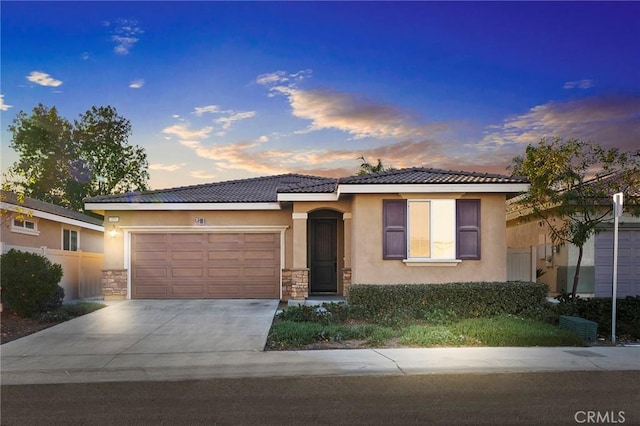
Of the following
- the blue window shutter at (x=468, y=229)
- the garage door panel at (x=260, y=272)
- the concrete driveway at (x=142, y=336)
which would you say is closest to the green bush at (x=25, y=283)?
the concrete driveway at (x=142, y=336)

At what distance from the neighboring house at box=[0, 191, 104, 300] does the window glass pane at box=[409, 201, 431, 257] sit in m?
10.0

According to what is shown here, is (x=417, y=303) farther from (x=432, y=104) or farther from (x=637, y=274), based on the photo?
(x=637, y=274)

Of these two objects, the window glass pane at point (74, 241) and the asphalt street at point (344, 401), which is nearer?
the asphalt street at point (344, 401)

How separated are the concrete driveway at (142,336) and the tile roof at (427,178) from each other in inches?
168

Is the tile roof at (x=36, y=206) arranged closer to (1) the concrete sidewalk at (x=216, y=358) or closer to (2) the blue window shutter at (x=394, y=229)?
(1) the concrete sidewalk at (x=216, y=358)

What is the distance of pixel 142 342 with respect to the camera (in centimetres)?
1030

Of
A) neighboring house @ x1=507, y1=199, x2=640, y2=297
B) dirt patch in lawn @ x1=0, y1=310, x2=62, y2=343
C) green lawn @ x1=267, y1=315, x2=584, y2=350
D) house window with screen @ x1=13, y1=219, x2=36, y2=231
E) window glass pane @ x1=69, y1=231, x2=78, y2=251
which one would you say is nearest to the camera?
green lawn @ x1=267, y1=315, x2=584, y2=350

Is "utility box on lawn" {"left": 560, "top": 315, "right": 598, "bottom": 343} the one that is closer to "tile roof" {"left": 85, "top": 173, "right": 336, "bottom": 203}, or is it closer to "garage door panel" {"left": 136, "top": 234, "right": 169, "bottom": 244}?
"tile roof" {"left": 85, "top": 173, "right": 336, "bottom": 203}

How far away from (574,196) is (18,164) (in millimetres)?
34266

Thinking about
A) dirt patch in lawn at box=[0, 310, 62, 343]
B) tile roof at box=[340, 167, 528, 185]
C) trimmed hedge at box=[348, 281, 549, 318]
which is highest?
tile roof at box=[340, 167, 528, 185]

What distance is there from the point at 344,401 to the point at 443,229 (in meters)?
8.47

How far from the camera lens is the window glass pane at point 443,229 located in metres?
14.1

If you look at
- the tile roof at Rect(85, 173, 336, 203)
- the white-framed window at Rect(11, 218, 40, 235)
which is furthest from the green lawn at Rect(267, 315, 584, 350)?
the white-framed window at Rect(11, 218, 40, 235)

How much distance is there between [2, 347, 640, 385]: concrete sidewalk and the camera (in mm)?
7875
